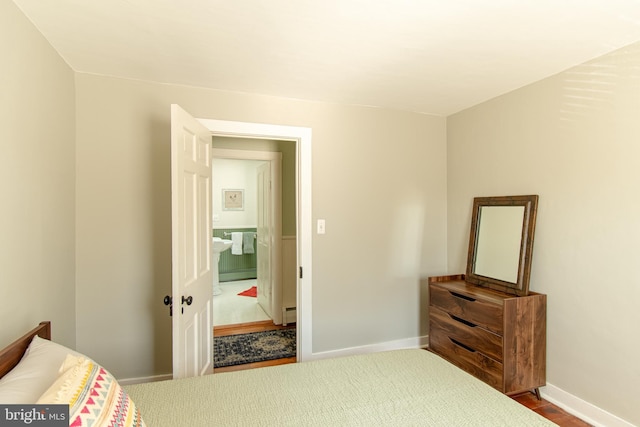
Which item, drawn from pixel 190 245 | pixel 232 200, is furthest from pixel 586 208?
pixel 232 200

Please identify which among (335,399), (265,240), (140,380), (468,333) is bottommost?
(140,380)

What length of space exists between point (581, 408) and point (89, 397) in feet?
8.99

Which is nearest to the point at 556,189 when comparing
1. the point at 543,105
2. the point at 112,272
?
the point at 543,105

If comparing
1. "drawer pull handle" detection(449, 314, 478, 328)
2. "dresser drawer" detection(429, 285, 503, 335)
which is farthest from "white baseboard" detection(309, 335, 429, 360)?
"drawer pull handle" detection(449, 314, 478, 328)

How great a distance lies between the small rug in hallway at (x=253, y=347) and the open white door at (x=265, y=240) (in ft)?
1.76

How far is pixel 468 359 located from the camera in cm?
259

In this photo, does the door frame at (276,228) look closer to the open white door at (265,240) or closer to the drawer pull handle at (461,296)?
the open white door at (265,240)

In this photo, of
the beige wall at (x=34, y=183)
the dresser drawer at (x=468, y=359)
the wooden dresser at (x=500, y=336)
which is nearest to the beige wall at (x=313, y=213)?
the beige wall at (x=34, y=183)

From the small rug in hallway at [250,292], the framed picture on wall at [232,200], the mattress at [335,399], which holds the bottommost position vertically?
the small rug in hallway at [250,292]

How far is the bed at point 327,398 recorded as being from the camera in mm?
1298

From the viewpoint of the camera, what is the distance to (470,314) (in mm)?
2572

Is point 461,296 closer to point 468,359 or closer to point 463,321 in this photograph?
point 463,321

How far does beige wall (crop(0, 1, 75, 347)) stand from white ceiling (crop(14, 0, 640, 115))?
0.19 meters

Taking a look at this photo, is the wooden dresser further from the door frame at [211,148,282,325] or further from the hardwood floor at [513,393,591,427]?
the door frame at [211,148,282,325]
